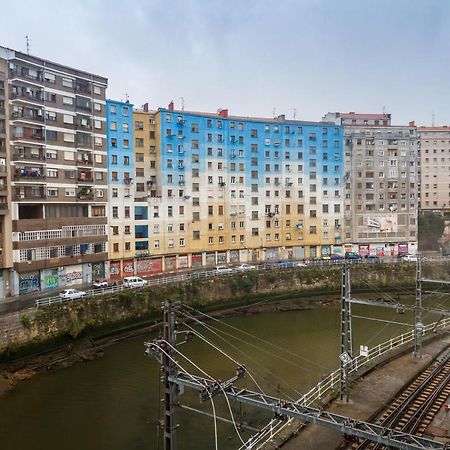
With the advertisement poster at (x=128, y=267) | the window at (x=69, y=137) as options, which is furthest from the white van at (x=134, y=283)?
the window at (x=69, y=137)

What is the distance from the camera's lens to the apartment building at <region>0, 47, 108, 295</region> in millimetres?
49156

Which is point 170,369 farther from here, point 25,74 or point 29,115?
point 25,74

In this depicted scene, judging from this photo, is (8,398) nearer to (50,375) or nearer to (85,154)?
(50,375)

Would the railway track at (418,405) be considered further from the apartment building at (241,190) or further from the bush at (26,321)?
the apartment building at (241,190)

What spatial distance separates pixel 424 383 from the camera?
98.0 feet

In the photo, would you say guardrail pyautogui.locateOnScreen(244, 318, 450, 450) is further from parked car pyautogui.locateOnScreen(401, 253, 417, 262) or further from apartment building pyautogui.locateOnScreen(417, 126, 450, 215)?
apartment building pyautogui.locateOnScreen(417, 126, 450, 215)

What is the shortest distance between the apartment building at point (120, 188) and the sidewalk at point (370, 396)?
126 feet

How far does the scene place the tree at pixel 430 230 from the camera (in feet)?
318

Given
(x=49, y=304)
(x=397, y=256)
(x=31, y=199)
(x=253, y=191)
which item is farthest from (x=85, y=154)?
(x=397, y=256)

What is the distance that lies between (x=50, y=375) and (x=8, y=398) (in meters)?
4.56

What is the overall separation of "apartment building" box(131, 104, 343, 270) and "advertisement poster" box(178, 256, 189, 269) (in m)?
0.15

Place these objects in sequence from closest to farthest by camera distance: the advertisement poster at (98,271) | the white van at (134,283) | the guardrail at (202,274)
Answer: the guardrail at (202,274) < the white van at (134,283) < the advertisement poster at (98,271)

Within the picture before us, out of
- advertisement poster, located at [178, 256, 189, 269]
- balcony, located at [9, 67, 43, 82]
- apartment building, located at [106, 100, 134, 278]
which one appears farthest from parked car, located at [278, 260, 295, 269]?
balcony, located at [9, 67, 43, 82]

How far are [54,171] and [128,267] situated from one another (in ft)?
54.1
